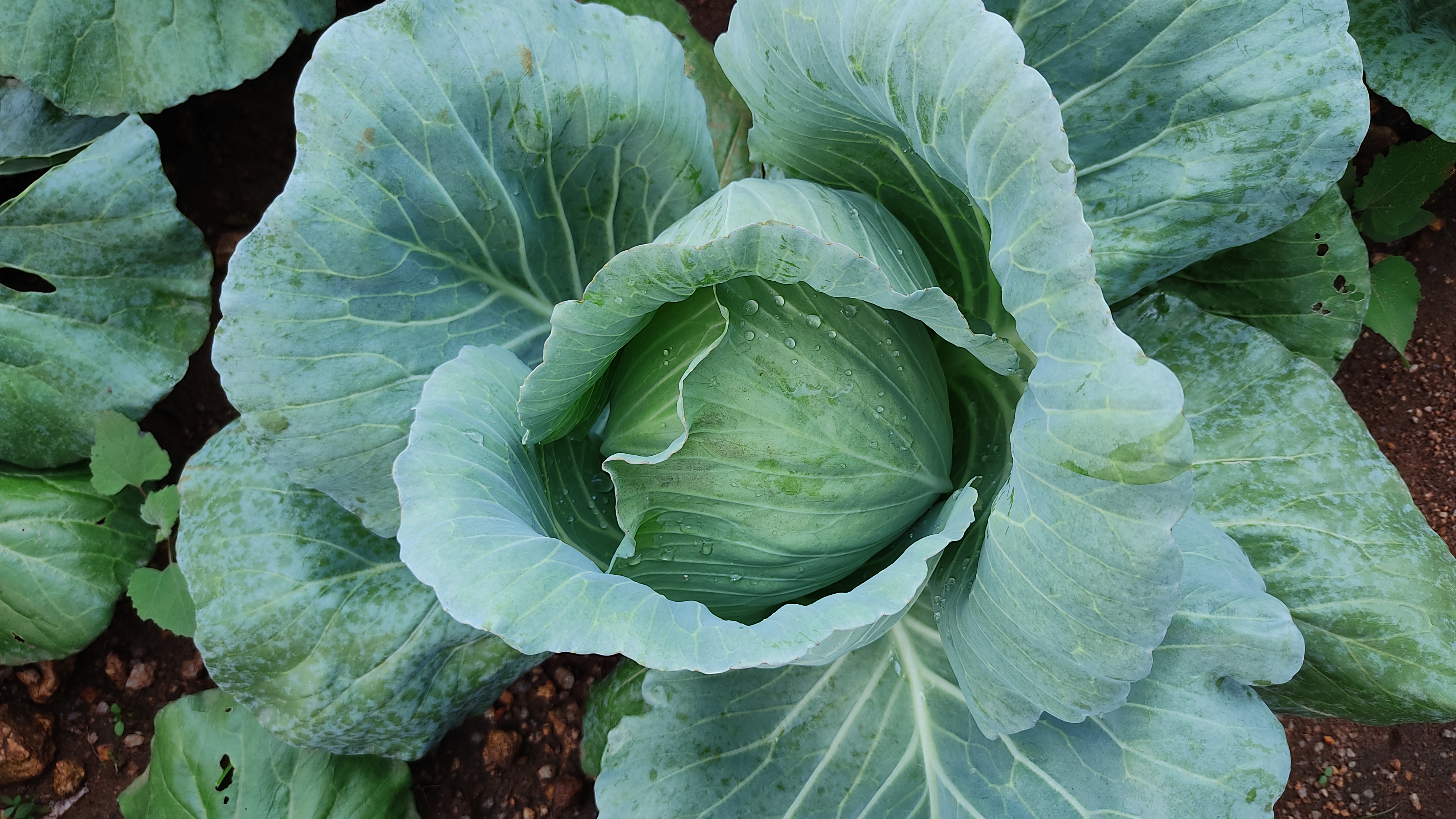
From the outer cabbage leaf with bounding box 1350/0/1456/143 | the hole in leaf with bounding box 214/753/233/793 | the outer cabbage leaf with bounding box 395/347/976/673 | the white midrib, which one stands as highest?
the outer cabbage leaf with bounding box 1350/0/1456/143

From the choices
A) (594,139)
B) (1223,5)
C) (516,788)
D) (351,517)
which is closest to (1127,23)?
(1223,5)

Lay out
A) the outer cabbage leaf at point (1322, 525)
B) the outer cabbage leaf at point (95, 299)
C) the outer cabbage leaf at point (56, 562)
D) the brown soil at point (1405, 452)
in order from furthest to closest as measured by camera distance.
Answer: the brown soil at point (1405, 452)
the outer cabbage leaf at point (56, 562)
the outer cabbage leaf at point (95, 299)
the outer cabbage leaf at point (1322, 525)

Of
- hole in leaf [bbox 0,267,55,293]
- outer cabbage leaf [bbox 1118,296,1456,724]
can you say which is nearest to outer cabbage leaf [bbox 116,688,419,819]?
hole in leaf [bbox 0,267,55,293]

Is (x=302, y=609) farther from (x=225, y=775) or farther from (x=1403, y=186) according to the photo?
(x=1403, y=186)

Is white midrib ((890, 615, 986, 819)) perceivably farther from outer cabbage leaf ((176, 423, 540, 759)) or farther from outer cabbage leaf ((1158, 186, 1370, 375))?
outer cabbage leaf ((1158, 186, 1370, 375))

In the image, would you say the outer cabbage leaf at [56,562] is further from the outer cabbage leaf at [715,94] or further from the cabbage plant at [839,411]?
the outer cabbage leaf at [715,94]

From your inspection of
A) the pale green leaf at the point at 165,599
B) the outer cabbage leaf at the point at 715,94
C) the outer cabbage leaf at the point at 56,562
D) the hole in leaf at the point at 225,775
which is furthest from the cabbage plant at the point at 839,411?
the outer cabbage leaf at the point at 56,562
